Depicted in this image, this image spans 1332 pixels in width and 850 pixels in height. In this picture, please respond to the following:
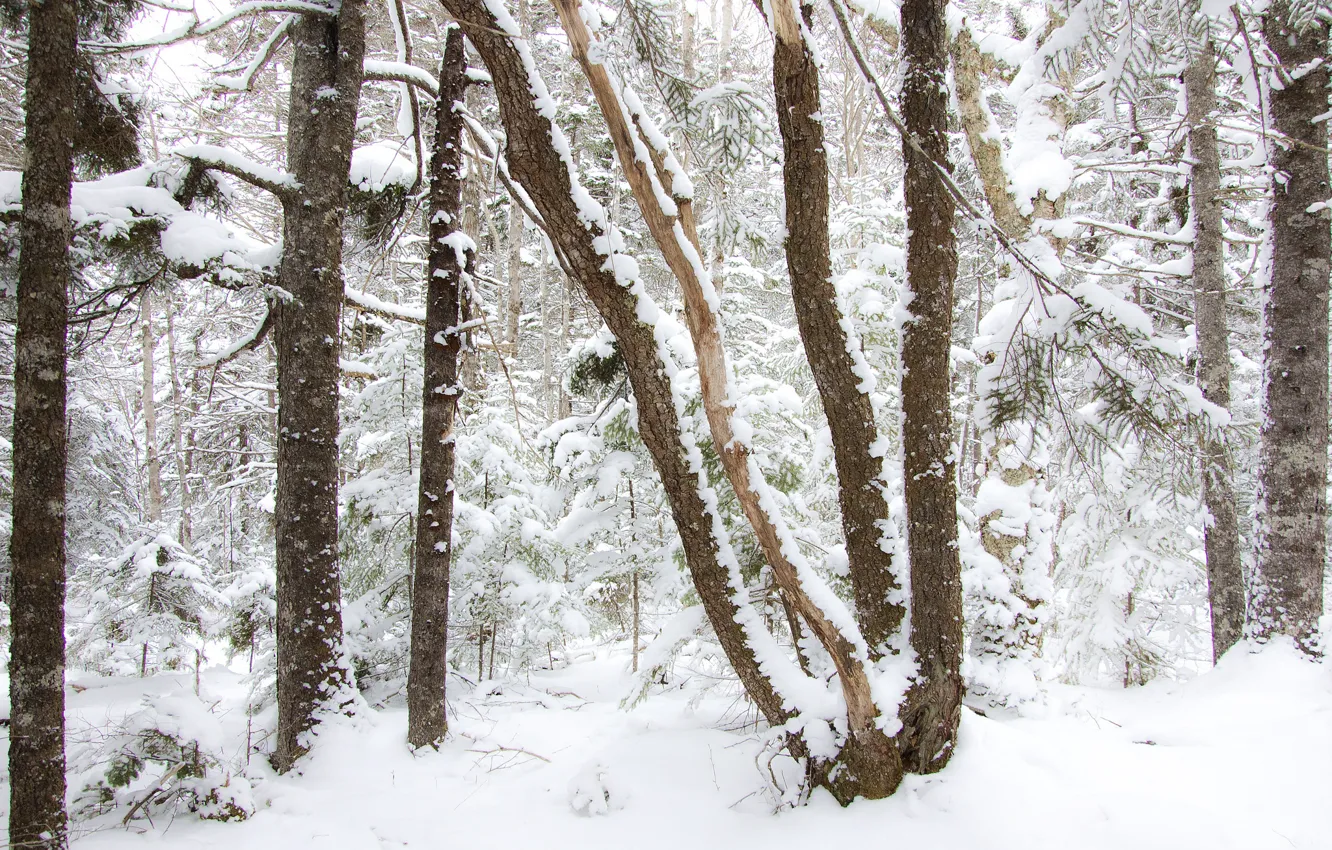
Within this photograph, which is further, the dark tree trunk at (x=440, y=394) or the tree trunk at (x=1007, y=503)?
the dark tree trunk at (x=440, y=394)

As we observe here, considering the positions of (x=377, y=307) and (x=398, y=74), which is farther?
(x=377, y=307)

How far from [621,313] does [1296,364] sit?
4945 mm

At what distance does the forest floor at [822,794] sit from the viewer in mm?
2863

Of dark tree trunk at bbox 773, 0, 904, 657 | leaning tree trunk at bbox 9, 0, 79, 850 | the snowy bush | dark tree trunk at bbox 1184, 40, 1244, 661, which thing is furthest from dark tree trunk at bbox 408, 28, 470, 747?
dark tree trunk at bbox 1184, 40, 1244, 661

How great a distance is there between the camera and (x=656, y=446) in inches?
129

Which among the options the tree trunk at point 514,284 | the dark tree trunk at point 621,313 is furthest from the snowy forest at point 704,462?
Result: the tree trunk at point 514,284

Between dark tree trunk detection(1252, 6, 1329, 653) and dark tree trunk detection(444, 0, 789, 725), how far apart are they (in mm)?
3918

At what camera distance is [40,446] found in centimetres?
317

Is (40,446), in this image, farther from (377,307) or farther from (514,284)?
(514,284)

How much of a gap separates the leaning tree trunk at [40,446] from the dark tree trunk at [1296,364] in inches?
291

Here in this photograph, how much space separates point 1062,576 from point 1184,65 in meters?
6.14

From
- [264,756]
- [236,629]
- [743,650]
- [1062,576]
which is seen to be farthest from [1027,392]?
[236,629]

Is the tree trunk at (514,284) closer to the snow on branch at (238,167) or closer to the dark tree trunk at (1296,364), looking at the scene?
the snow on branch at (238,167)

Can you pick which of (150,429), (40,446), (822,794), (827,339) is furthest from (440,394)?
(150,429)
